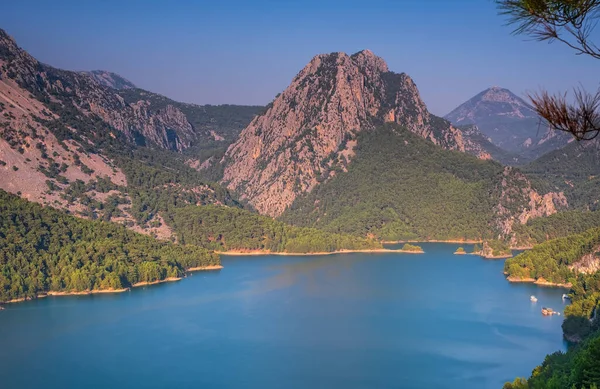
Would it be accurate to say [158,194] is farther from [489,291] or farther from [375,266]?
[489,291]

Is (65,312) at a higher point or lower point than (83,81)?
lower

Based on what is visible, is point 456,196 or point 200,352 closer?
point 200,352

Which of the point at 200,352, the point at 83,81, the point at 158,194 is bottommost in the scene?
the point at 200,352

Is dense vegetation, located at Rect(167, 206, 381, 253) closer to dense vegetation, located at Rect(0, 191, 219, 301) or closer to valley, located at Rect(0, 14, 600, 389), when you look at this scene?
valley, located at Rect(0, 14, 600, 389)

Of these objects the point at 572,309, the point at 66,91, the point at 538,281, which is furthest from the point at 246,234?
the point at 572,309

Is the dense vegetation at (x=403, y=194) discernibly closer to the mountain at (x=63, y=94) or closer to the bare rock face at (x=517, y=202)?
the bare rock face at (x=517, y=202)

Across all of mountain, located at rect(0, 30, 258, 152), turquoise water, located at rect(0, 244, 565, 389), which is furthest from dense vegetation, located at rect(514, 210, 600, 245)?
mountain, located at rect(0, 30, 258, 152)

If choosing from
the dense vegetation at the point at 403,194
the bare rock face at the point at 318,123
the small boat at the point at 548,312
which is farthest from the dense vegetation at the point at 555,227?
the small boat at the point at 548,312

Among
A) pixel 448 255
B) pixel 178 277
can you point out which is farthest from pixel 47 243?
pixel 448 255
